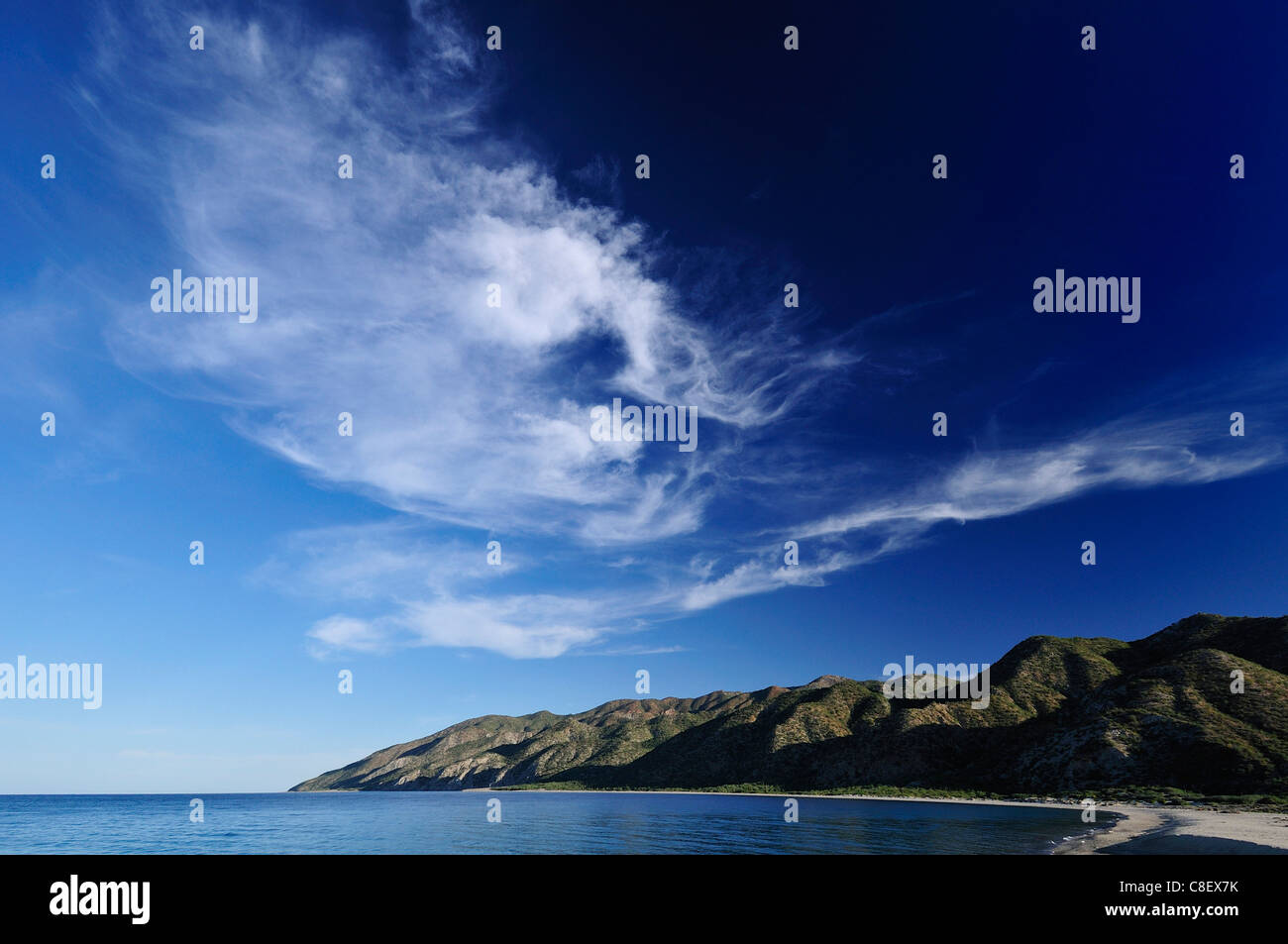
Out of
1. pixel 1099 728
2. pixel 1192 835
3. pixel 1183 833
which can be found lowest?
pixel 1099 728

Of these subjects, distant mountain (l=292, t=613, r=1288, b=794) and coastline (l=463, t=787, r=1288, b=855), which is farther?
distant mountain (l=292, t=613, r=1288, b=794)

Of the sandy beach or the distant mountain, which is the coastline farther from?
the distant mountain

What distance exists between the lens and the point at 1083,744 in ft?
416

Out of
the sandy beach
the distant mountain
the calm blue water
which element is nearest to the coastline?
the sandy beach

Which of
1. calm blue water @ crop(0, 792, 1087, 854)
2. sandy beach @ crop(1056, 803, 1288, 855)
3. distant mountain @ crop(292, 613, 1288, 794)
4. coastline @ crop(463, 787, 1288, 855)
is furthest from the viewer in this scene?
distant mountain @ crop(292, 613, 1288, 794)

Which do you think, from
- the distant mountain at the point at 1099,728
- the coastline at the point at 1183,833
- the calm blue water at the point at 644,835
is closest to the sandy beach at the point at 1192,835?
the coastline at the point at 1183,833

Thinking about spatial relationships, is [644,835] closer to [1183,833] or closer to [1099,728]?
[1183,833]

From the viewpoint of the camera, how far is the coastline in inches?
1849

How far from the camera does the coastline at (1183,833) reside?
4696 cm

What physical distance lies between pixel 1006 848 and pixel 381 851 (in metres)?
63.5

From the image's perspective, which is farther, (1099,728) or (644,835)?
(1099,728)

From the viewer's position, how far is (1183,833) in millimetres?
56938

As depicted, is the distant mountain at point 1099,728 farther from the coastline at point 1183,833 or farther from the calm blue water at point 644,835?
the calm blue water at point 644,835

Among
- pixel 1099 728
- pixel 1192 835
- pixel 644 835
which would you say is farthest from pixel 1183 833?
pixel 1099 728
